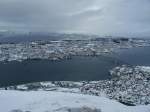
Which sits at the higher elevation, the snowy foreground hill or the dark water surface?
the snowy foreground hill

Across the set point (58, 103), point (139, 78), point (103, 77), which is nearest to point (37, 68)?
point (103, 77)

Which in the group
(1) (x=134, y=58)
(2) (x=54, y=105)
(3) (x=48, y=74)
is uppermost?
(2) (x=54, y=105)

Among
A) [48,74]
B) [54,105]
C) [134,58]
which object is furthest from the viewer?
[134,58]

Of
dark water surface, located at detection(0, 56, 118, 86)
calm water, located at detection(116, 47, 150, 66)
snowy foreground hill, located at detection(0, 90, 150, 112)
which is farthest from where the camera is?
calm water, located at detection(116, 47, 150, 66)

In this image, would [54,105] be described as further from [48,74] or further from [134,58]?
[134,58]

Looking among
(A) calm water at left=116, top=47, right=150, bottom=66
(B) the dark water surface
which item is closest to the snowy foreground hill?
(B) the dark water surface

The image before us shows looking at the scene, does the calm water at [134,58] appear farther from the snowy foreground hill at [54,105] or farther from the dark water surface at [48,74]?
the snowy foreground hill at [54,105]

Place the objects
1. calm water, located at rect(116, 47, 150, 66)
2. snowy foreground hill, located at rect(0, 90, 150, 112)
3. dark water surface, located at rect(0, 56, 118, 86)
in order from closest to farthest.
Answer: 1. snowy foreground hill, located at rect(0, 90, 150, 112)
2. dark water surface, located at rect(0, 56, 118, 86)
3. calm water, located at rect(116, 47, 150, 66)

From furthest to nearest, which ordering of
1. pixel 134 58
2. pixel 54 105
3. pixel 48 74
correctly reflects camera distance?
1. pixel 134 58
2. pixel 48 74
3. pixel 54 105

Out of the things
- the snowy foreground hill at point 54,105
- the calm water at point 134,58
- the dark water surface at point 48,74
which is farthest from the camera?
the calm water at point 134,58

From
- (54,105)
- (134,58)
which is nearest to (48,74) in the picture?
(54,105)

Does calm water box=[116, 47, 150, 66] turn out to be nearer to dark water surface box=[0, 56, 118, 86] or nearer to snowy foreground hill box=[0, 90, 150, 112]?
dark water surface box=[0, 56, 118, 86]

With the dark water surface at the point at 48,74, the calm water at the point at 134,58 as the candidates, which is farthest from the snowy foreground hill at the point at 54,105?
the calm water at the point at 134,58
